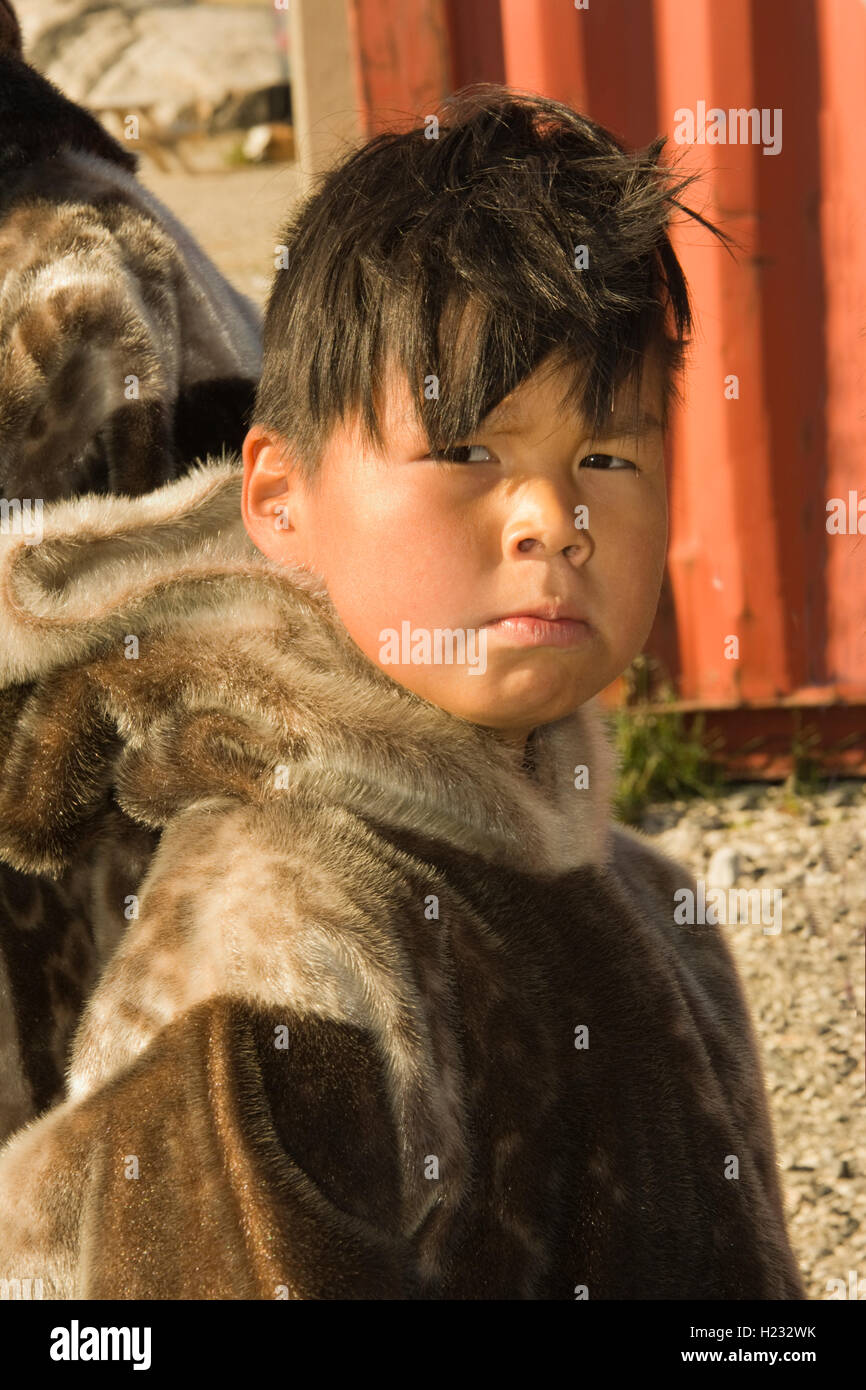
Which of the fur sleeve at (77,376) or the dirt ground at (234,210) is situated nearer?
the fur sleeve at (77,376)

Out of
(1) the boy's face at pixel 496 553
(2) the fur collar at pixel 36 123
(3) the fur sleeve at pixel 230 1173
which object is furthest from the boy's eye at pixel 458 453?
(2) the fur collar at pixel 36 123

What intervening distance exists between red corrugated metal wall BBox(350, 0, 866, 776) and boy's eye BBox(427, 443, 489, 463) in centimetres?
255

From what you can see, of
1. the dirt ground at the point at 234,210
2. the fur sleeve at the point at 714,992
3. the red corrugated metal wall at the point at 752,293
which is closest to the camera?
the fur sleeve at the point at 714,992

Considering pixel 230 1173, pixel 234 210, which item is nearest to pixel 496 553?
pixel 230 1173

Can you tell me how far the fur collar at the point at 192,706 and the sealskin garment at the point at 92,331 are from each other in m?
0.30

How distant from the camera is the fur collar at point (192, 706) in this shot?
1248mm

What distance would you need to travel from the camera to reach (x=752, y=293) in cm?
383

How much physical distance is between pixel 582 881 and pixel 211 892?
390mm

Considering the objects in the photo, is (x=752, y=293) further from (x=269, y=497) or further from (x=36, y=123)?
(x=269, y=497)

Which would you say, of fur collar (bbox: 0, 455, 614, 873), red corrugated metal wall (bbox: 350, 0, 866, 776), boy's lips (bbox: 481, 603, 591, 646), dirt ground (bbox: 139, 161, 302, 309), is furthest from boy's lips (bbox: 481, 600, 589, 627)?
dirt ground (bbox: 139, 161, 302, 309)

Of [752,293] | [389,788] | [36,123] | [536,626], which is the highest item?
[752,293]

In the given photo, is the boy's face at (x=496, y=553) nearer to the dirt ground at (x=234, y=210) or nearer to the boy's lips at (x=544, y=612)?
the boy's lips at (x=544, y=612)

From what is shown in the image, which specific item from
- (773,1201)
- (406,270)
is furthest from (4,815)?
(773,1201)

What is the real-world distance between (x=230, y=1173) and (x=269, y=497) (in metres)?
0.60
